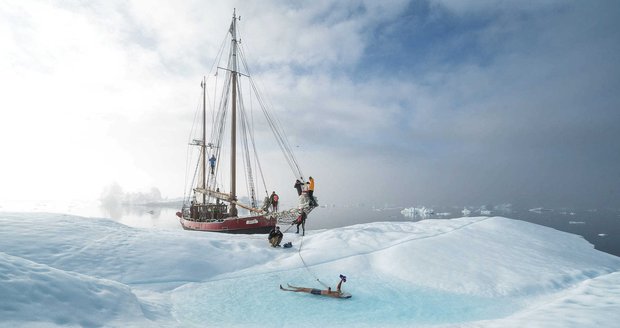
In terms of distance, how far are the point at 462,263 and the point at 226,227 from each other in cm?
2114

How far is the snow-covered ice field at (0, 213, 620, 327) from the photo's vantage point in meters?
6.67

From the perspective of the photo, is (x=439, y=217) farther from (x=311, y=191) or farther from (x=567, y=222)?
(x=311, y=191)

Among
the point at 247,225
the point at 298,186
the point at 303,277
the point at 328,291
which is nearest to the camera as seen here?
the point at 328,291

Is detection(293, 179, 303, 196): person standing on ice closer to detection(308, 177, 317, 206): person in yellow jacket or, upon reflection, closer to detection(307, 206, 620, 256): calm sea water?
detection(308, 177, 317, 206): person in yellow jacket

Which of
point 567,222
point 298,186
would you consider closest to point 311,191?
point 298,186

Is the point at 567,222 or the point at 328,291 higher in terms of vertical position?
the point at 328,291

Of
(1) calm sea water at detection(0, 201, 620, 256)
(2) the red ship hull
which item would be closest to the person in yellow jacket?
(2) the red ship hull

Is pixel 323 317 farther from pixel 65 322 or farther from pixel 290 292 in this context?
pixel 65 322

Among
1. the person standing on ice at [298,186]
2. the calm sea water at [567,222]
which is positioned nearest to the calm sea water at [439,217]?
the calm sea water at [567,222]

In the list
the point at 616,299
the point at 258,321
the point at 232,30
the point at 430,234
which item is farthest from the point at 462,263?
the point at 232,30

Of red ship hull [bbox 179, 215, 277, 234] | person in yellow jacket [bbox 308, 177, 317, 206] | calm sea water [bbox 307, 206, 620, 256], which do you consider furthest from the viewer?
calm sea water [bbox 307, 206, 620, 256]

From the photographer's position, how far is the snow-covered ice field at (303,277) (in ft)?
21.9

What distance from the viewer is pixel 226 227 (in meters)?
27.2

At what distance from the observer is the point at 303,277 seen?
12125 millimetres
